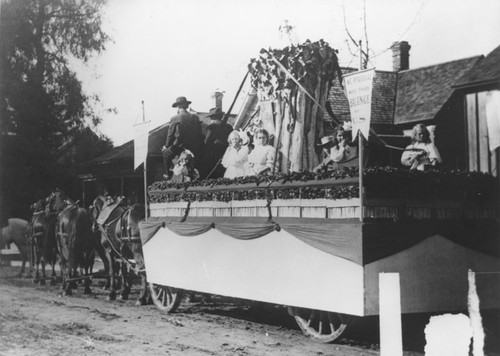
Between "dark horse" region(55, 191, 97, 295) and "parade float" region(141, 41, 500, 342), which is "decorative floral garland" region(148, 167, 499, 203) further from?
"dark horse" region(55, 191, 97, 295)

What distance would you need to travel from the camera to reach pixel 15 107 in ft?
64.9

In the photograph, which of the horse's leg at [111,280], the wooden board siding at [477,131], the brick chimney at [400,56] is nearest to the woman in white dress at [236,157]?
the horse's leg at [111,280]

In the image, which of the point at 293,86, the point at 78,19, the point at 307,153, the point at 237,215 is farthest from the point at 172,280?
the point at 78,19

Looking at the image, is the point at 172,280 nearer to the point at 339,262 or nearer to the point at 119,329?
the point at 119,329

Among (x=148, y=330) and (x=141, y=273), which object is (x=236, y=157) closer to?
(x=141, y=273)

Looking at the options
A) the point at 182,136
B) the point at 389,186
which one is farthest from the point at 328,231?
the point at 182,136

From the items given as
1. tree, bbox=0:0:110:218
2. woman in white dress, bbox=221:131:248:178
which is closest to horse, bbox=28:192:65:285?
tree, bbox=0:0:110:218

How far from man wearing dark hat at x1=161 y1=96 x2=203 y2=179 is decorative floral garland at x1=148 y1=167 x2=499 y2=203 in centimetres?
301

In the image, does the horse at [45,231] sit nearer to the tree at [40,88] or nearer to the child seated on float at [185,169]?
the tree at [40,88]

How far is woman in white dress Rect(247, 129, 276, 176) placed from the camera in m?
9.21

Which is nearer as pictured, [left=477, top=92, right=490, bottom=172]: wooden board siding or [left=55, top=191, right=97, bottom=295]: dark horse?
[left=55, top=191, right=97, bottom=295]: dark horse

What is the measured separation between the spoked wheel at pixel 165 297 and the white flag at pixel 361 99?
4667 mm

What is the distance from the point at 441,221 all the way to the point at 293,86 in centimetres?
336

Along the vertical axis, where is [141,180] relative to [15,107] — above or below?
below
